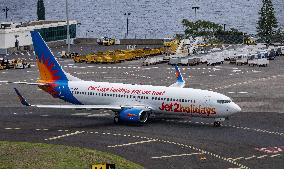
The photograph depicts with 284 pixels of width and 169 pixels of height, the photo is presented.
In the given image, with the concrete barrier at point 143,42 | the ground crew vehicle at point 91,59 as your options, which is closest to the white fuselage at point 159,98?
the ground crew vehicle at point 91,59

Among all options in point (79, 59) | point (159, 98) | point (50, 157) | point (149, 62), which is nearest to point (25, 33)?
point (79, 59)

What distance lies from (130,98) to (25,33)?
3653 inches

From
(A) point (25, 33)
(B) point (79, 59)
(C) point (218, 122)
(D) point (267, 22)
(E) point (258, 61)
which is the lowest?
(C) point (218, 122)

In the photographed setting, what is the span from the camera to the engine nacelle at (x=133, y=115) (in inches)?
2477

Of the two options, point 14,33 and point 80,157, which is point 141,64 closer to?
point 14,33

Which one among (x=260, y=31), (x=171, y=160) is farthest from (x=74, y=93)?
(x=260, y=31)

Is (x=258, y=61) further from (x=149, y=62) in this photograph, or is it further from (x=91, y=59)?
(x=91, y=59)

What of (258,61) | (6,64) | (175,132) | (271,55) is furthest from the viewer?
(271,55)

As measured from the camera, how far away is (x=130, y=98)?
65.4 m

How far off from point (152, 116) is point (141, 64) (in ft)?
179

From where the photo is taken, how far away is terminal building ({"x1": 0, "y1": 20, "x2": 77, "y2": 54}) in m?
146

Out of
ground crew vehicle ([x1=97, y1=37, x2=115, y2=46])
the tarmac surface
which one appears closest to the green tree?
Result: ground crew vehicle ([x1=97, y1=37, x2=115, y2=46])

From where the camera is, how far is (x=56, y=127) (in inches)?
2466

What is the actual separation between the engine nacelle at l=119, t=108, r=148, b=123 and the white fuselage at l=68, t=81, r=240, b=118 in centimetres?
132
